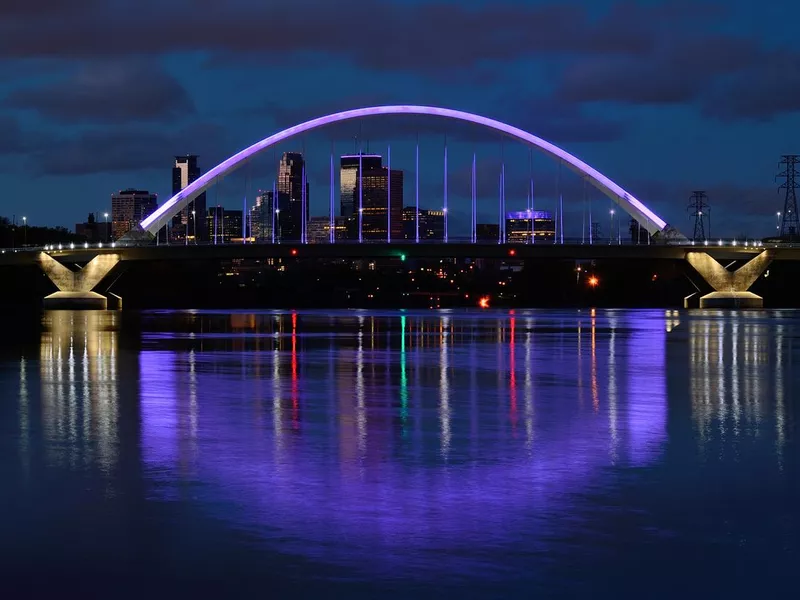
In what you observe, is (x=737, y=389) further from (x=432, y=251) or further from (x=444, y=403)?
(x=432, y=251)

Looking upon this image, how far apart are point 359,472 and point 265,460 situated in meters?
1.42

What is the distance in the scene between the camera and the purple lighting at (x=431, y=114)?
120m

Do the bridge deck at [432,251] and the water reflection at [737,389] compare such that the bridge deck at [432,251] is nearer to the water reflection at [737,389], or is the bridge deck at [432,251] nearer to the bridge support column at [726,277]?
the bridge support column at [726,277]

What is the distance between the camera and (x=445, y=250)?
11856cm

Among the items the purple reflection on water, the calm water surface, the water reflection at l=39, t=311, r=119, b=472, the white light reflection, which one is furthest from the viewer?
the white light reflection

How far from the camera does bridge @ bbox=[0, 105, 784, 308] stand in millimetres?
118812

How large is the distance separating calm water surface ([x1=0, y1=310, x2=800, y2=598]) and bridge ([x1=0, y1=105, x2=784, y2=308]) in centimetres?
9228

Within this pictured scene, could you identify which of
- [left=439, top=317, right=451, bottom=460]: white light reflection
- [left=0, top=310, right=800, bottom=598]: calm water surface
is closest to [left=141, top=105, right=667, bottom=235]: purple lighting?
[left=439, top=317, right=451, bottom=460]: white light reflection

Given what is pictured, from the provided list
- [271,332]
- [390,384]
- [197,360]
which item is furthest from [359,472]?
[271,332]

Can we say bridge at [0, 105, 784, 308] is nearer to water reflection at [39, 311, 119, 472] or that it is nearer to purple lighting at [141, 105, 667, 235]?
purple lighting at [141, 105, 667, 235]

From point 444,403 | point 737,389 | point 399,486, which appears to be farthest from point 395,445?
point 737,389

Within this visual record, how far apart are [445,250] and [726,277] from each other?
93.2ft

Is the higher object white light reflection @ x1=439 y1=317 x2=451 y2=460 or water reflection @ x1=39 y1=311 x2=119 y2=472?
water reflection @ x1=39 y1=311 x2=119 y2=472

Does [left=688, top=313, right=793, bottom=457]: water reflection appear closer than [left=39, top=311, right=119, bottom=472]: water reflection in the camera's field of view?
No
